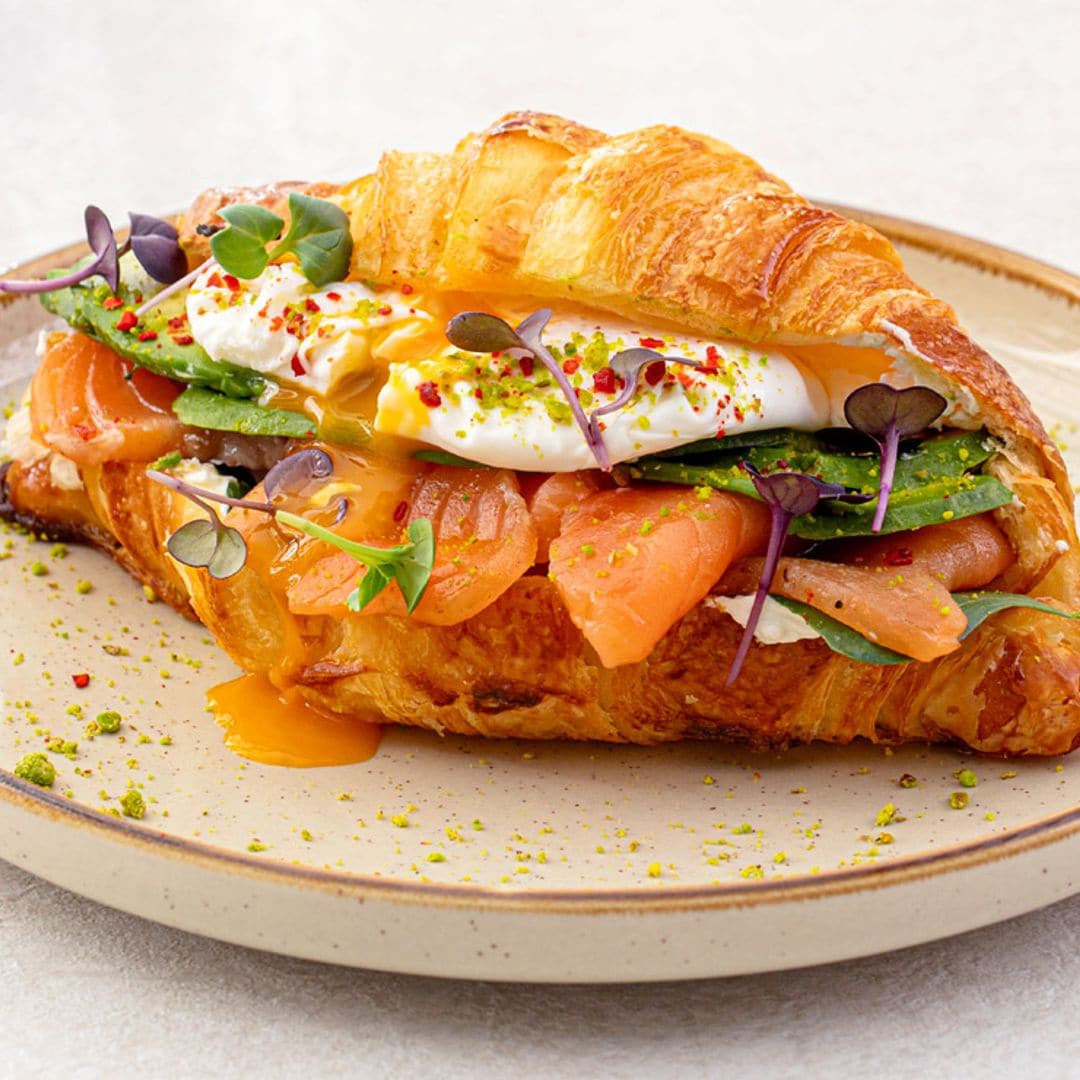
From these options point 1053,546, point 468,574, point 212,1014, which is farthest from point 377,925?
point 1053,546

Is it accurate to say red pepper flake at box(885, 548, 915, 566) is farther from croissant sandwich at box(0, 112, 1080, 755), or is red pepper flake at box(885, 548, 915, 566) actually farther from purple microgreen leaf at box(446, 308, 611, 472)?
purple microgreen leaf at box(446, 308, 611, 472)

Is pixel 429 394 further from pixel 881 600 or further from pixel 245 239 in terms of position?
pixel 881 600

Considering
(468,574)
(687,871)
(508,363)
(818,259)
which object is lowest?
(687,871)

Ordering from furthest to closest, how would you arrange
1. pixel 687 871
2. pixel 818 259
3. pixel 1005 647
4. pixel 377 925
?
pixel 818 259, pixel 1005 647, pixel 687 871, pixel 377 925

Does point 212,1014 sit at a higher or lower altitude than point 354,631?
lower

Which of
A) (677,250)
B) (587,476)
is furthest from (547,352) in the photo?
(677,250)

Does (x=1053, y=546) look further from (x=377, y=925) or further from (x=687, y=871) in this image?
(x=377, y=925)

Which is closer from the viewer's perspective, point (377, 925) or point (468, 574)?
point (377, 925)

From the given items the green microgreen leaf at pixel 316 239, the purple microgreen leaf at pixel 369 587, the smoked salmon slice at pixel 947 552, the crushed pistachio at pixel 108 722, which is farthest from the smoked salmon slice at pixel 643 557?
the crushed pistachio at pixel 108 722

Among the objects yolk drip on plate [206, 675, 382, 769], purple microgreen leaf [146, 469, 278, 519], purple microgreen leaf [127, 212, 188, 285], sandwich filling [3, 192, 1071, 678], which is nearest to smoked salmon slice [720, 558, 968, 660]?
sandwich filling [3, 192, 1071, 678]
